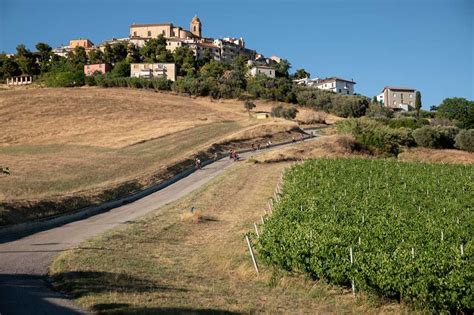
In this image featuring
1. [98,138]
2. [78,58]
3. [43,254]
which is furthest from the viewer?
[78,58]

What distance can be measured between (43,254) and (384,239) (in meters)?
13.3

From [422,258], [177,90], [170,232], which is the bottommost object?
[170,232]

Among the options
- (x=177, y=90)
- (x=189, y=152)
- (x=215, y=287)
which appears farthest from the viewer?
(x=177, y=90)

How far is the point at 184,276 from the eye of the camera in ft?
60.8

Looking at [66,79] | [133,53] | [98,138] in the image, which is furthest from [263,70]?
[98,138]

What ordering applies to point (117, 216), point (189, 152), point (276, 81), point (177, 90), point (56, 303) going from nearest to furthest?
point (56, 303) → point (117, 216) → point (189, 152) → point (177, 90) → point (276, 81)

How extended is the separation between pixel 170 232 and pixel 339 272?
13.5 metres

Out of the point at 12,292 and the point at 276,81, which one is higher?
the point at 276,81

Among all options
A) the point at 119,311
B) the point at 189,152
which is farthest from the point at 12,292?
the point at 189,152

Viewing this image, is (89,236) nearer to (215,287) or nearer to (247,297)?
(215,287)

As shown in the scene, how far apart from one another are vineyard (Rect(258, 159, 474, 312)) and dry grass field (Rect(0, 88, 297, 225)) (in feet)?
49.4

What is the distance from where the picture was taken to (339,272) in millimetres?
Result: 15945

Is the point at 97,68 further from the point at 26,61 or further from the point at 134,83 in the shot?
the point at 134,83

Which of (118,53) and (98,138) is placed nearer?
(98,138)
